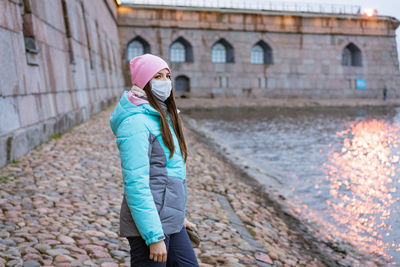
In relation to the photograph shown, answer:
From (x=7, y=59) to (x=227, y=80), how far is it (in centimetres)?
2245

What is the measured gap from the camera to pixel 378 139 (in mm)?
12539

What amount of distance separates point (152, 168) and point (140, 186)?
0.45 ft

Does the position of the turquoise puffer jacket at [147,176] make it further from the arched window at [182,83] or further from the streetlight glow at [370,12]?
the streetlight glow at [370,12]

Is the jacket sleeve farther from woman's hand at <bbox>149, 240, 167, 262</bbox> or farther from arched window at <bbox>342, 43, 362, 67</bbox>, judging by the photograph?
arched window at <bbox>342, 43, 362, 67</bbox>

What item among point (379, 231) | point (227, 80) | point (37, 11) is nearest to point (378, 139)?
point (379, 231)

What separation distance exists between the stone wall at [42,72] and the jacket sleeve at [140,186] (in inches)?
156

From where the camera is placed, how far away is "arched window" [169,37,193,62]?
27766 mm

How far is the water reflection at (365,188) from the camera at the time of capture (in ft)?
17.5

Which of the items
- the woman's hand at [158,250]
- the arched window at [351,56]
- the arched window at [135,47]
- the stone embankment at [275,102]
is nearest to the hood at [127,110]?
the woman's hand at [158,250]

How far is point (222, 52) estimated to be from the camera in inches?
1128

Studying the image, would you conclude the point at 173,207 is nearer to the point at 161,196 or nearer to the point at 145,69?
the point at 161,196

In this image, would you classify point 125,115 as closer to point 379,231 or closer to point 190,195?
point 190,195

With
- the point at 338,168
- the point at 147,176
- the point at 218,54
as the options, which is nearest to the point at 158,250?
the point at 147,176

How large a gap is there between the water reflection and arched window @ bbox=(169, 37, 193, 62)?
1706 centimetres
